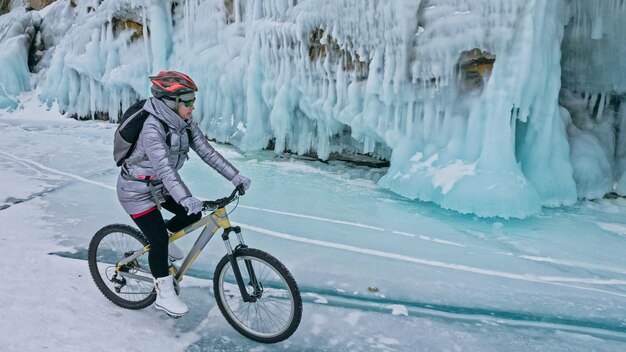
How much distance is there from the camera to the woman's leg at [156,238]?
3168 millimetres

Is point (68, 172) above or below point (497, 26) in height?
below

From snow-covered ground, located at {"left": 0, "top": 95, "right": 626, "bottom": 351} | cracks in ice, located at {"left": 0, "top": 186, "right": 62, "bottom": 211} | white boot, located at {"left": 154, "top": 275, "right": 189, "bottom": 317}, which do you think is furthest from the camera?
cracks in ice, located at {"left": 0, "top": 186, "right": 62, "bottom": 211}

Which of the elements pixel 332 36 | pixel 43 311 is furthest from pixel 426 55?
pixel 43 311

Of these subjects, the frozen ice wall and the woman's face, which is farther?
the frozen ice wall

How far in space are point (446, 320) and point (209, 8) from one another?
1112 centimetres

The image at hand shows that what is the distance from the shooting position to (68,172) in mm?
8773

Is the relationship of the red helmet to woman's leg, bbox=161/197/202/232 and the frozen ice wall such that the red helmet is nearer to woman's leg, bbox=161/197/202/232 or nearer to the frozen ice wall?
woman's leg, bbox=161/197/202/232

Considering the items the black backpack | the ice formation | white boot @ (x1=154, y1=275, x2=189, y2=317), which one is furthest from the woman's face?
the ice formation

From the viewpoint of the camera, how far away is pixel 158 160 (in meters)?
2.96

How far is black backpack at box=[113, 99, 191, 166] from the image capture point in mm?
3025

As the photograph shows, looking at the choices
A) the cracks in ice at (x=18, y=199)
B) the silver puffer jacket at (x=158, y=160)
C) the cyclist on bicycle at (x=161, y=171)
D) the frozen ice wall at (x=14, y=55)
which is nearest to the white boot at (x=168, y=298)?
the cyclist on bicycle at (x=161, y=171)

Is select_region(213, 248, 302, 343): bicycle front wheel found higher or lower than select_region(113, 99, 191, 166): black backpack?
lower

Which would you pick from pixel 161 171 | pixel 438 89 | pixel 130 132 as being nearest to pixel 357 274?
pixel 161 171

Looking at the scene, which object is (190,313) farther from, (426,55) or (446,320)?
(426,55)
